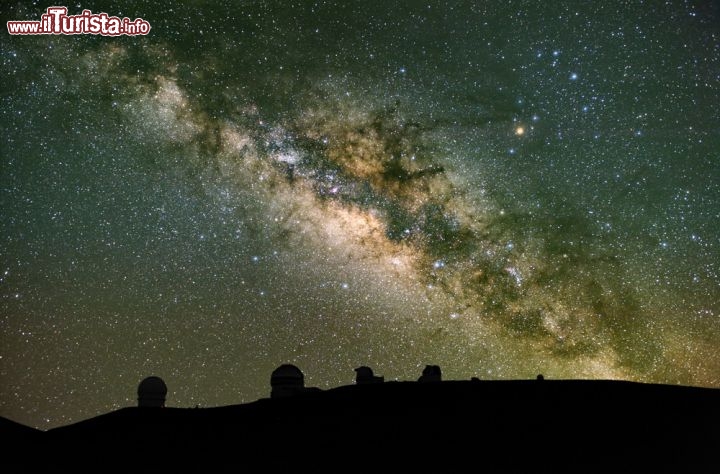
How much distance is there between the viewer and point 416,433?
18.8 metres

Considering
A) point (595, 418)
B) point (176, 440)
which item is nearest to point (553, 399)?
point (595, 418)

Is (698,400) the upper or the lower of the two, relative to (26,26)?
lower

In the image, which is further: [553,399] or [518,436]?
[553,399]

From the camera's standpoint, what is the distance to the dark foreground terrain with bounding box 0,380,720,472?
17.3 m

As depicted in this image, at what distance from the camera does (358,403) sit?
838 inches

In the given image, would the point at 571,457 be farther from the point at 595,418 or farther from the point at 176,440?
the point at 176,440

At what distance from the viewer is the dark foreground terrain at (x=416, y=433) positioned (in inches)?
682

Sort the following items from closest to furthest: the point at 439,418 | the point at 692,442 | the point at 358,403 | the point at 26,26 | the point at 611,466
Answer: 1. the point at 611,466
2. the point at 692,442
3. the point at 439,418
4. the point at 358,403
5. the point at 26,26

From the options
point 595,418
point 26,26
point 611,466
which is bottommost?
point 611,466

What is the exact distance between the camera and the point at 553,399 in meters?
20.1

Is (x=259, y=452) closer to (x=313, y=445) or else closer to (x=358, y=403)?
(x=313, y=445)

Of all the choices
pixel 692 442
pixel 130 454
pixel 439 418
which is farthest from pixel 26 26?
pixel 692 442

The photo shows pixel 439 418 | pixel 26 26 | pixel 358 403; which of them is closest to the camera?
pixel 439 418

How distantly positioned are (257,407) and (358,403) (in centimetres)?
361
